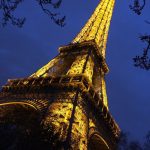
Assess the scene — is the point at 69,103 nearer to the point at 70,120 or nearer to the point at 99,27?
the point at 70,120

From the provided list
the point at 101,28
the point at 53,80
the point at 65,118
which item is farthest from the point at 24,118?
the point at 101,28

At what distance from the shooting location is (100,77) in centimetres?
3428

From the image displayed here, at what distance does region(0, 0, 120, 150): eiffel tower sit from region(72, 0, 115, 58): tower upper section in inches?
116

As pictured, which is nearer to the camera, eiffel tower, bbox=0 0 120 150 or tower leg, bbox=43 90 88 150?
tower leg, bbox=43 90 88 150

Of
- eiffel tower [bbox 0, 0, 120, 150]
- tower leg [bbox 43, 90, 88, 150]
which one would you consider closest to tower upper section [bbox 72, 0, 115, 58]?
eiffel tower [bbox 0, 0, 120, 150]

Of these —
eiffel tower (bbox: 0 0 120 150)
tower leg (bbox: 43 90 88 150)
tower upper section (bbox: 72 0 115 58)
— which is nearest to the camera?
tower leg (bbox: 43 90 88 150)

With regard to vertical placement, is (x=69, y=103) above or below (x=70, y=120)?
above

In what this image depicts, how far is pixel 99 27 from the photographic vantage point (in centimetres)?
4091

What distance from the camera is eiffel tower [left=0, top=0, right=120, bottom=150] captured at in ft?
75.2

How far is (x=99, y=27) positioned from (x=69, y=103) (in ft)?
60.1

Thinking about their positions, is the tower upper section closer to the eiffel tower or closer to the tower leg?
A: the eiffel tower

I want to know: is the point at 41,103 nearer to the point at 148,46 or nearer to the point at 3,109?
the point at 3,109

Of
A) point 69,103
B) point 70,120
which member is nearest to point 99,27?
point 69,103

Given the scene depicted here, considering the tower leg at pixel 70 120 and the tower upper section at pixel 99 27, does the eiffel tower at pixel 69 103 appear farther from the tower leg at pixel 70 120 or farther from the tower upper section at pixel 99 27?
the tower upper section at pixel 99 27
